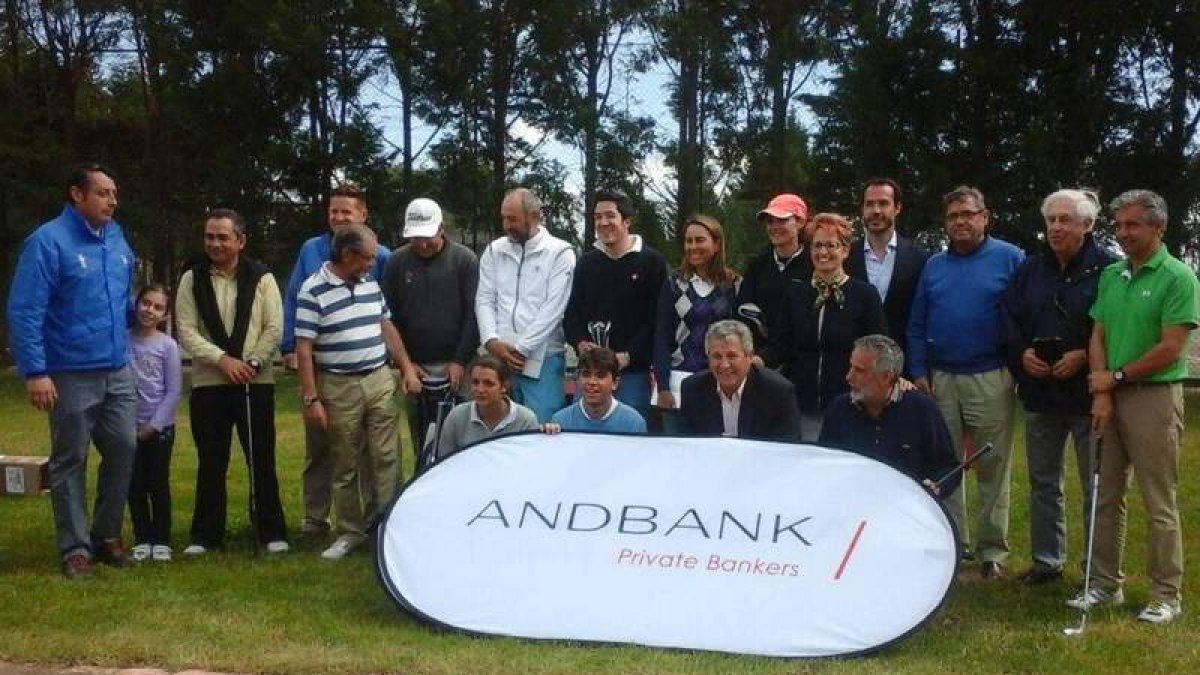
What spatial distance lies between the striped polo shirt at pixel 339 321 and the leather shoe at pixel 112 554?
4.16 feet

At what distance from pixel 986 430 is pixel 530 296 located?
87.9 inches

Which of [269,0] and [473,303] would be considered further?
[269,0]

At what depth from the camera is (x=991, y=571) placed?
19.4 ft

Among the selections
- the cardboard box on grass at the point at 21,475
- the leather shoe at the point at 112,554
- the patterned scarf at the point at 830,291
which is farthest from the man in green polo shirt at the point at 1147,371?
the cardboard box on grass at the point at 21,475

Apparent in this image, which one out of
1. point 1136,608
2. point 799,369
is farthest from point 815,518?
point 1136,608

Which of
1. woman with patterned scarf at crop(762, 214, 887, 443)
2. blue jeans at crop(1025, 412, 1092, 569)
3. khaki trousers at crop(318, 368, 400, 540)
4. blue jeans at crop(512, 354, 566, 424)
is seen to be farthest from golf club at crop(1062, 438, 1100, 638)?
khaki trousers at crop(318, 368, 400, 540)

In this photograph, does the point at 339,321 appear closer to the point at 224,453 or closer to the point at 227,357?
the point at 227,357

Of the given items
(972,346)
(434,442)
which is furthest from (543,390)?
(972,346)

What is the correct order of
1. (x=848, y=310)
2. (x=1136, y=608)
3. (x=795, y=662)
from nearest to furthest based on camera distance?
(x=795, y=662)
(x=1136, y=608)
(x=848, y=310)

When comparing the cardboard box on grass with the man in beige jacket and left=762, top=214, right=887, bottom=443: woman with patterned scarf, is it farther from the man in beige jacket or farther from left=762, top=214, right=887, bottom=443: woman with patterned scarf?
left=762, top=214, right=887, bottom=443: woman with patterned scarf

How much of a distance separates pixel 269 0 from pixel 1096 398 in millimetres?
15324

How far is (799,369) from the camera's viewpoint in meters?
5.80

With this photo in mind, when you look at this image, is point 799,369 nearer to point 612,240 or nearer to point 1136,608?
point 612,240

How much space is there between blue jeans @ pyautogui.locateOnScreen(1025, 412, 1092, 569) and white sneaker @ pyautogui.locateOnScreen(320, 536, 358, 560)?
10.6 feet
